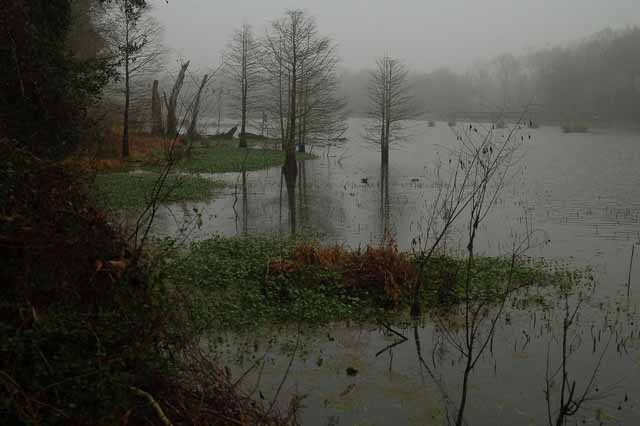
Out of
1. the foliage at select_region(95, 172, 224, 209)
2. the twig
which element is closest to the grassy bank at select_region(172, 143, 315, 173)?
the foliage at select_region(95, 172, 224, 209)

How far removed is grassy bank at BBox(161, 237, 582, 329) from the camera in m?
8.73

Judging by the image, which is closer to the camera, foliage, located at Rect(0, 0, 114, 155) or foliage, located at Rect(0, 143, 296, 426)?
foliage, located at Rect(0, 143, 296, 426)

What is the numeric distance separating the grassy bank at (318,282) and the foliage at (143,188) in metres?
6.73

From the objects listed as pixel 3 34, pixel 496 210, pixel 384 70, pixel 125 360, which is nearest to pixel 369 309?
pixel 125 360

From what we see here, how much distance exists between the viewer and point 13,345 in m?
3.68

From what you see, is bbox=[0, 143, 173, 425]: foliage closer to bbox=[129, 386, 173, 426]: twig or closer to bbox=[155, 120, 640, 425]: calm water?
bbox=[129, 386, 173, 426]: twig

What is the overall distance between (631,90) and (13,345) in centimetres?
10340

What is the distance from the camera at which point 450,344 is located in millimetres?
8164

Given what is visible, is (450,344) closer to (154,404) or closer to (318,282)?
(318,282)

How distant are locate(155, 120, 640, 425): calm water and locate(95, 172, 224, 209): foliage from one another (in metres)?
0.90

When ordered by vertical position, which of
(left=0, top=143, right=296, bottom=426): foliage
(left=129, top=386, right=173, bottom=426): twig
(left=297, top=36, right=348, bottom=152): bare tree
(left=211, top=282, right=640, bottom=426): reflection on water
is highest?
(left=297, top=36, right=348, bottom=152): bare tree

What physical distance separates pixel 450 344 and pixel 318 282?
2.65 meters

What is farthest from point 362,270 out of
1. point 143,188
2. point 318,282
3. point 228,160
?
point 228,160

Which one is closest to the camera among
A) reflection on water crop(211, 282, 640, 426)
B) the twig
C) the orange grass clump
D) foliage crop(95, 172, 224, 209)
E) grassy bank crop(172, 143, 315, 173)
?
the twig
